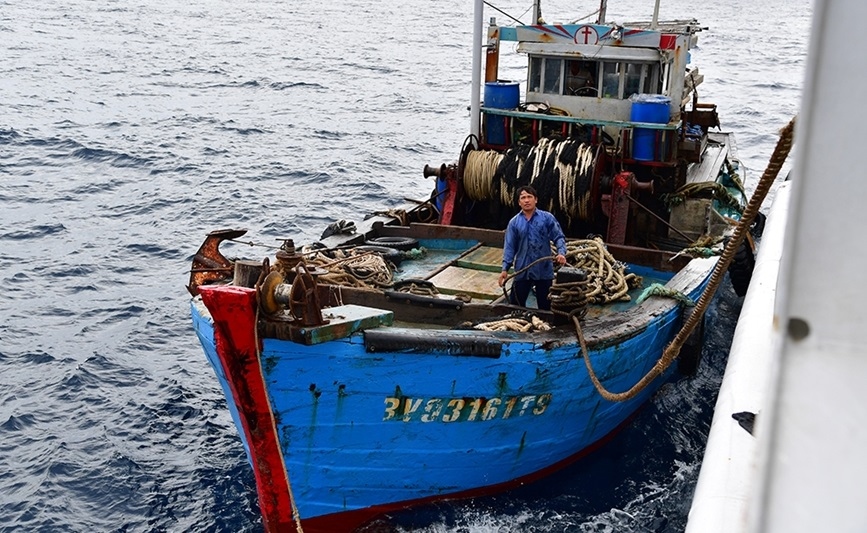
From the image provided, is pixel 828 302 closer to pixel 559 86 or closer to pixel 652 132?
pixel 652 132

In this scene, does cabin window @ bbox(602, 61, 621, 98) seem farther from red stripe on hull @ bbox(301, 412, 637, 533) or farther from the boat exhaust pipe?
red stripe on hull @ bbox(301, 412, 637, 533)

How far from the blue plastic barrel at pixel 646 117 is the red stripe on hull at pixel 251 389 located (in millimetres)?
6576

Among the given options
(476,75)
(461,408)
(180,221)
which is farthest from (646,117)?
(180,221)

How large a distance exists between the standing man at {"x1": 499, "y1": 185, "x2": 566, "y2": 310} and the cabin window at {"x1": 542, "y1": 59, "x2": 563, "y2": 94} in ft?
13.8

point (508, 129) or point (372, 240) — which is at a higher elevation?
point (508, 129)

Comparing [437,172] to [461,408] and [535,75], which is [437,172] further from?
[461,408]

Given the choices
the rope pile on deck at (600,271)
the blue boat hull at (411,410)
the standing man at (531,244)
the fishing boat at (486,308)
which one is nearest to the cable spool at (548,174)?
the fishing boat at (486,308)

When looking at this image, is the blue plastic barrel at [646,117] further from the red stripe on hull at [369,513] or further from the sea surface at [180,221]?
the red stripe on hull at [369,513]

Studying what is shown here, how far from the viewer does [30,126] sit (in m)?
25.8

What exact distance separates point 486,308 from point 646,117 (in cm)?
408

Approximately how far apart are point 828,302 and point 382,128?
28.8m

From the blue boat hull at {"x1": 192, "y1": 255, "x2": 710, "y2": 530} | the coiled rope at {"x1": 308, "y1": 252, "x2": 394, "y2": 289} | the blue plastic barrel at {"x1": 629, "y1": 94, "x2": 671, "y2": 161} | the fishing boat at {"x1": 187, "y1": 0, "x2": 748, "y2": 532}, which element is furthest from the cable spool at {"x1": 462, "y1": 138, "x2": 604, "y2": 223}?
the blue boat hull at {"x1": 192, "y1": 255, "x2": 710, "y2": 530}

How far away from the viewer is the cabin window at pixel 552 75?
12.2 meters

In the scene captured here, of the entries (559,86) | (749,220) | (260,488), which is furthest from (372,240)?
(749,220)
